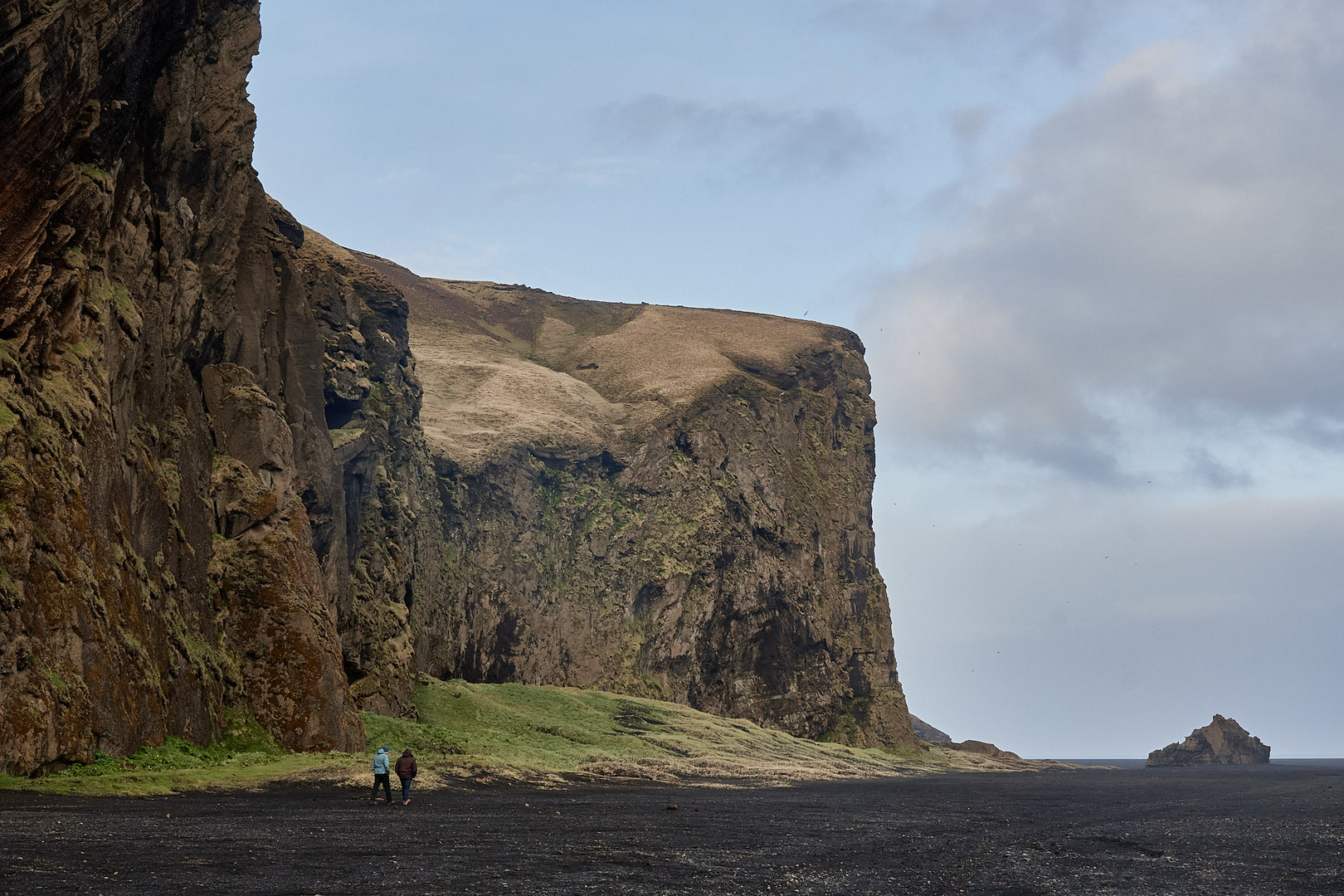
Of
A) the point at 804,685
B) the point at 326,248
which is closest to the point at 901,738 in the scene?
the point at 804,685

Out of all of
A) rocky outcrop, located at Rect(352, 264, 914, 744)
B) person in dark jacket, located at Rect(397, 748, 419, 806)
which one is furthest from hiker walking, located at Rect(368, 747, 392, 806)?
rocky outcrop, located at Rect(352, 264, 914, 744)

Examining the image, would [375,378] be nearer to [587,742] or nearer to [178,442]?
[587,742]

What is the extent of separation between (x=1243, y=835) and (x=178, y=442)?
42.6 m

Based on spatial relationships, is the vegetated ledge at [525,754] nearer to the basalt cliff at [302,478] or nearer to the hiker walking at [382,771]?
the basalt cliff at [302,478]

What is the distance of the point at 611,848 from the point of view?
82.2 feet

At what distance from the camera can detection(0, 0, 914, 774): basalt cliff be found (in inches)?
1361

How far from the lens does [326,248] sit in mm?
84125

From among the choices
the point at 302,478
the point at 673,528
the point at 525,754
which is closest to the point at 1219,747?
the point at 673,528

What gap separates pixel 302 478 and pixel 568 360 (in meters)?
100.0

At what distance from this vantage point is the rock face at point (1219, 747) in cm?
18738

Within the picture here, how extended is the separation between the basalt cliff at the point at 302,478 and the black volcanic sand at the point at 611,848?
8.88 m

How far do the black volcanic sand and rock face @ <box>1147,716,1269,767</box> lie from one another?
162399mm

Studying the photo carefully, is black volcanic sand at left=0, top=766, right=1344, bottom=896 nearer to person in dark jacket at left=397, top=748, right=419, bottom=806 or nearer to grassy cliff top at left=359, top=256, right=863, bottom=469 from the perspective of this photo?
person in dark jacket at left=397, top=748, right=419, bottom=806

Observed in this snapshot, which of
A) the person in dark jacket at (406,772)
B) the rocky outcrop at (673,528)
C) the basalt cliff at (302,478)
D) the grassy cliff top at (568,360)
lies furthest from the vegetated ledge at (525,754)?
the grassy cliff top at (568,360)
